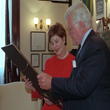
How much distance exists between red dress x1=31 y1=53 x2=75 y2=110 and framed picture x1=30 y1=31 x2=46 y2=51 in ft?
A: 13.5

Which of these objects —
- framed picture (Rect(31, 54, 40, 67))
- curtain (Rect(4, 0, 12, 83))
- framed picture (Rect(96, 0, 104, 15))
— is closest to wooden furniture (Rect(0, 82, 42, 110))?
framed picture (Rect(96, 0, 104, 15))

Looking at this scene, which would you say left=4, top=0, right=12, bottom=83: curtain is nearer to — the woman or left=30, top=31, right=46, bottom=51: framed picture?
left=30, top=31, right=46, bottom=51: framed picture

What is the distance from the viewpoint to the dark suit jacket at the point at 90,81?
131 cm

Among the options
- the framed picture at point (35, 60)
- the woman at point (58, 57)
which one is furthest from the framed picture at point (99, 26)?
the framed picture at point (35, 60)

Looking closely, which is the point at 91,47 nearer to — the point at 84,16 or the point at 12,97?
the point at 84,16

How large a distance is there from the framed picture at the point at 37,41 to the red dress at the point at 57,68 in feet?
13.5

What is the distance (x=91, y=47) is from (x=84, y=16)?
27 cm

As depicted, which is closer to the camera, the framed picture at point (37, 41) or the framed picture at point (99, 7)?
the framed picture at point (99, 7)

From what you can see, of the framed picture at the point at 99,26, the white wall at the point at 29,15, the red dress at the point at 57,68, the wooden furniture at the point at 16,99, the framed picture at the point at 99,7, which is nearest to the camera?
the red dress at the point at 57,68

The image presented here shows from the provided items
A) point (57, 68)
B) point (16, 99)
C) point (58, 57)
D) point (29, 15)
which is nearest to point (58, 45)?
point (58, 57)

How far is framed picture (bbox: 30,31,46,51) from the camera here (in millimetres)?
6316

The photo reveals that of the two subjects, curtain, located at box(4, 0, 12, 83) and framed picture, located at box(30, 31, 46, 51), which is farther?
framed picture, located at box(30, 31, 46, 51)

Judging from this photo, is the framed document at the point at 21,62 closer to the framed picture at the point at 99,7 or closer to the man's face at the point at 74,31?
the man's face at the point at 74,31

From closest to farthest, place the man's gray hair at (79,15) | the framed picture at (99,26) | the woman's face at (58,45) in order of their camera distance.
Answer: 1. the man's gray hair at (79,15)
2. the woman's face at (58,45)
3. the framed picture at (99,26)
